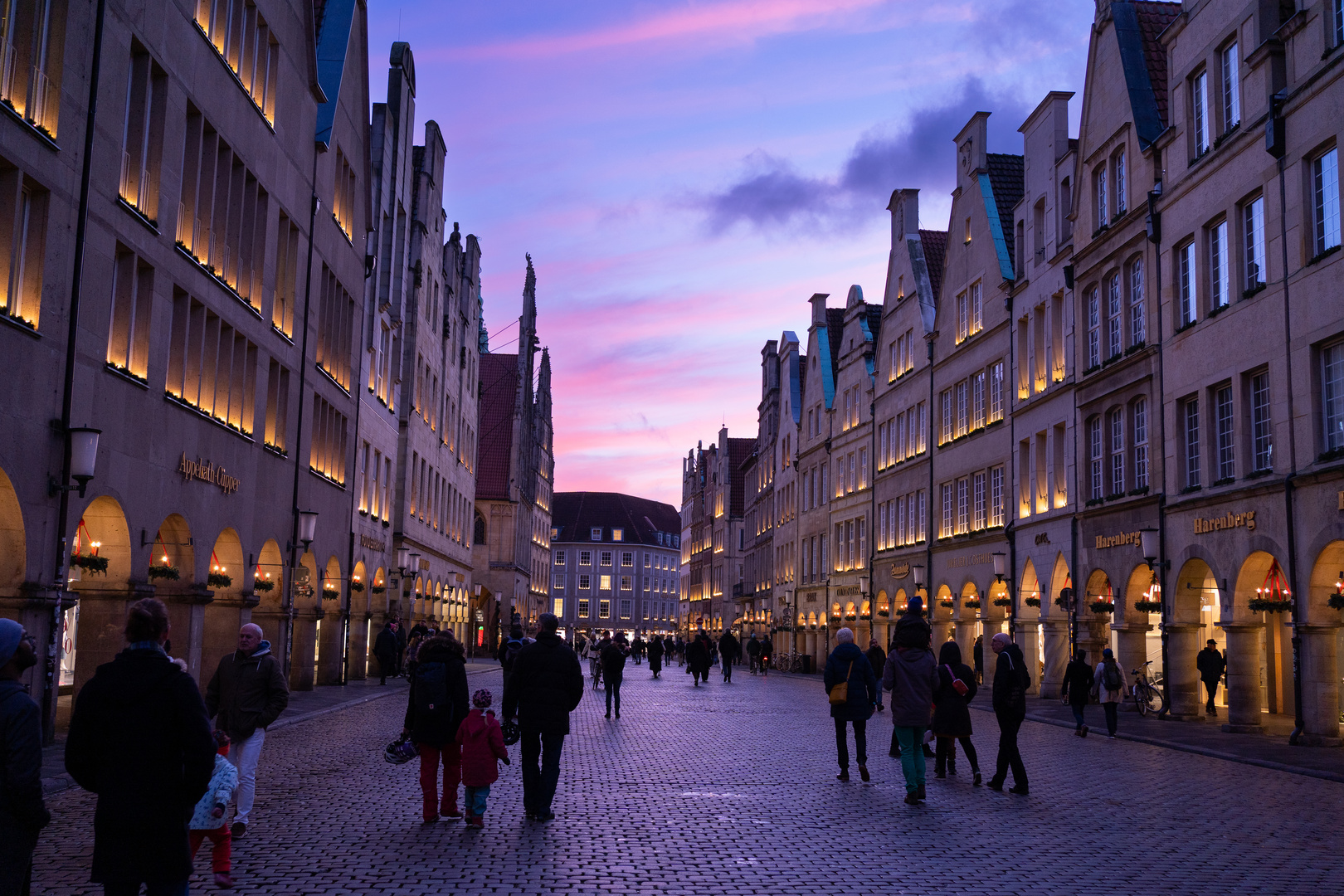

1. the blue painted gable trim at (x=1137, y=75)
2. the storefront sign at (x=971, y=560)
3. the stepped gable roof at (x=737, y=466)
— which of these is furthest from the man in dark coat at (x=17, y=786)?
the stepped gable roof at (x=737, y=466)

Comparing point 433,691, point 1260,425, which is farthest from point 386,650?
point 433,691

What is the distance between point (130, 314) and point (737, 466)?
9188 centimetres

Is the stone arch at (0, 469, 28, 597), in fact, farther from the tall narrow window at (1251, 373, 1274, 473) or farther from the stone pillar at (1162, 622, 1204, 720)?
the stone pillar at (1162, 622, 1204, 720)

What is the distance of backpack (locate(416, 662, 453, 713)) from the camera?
Result: 1197cm

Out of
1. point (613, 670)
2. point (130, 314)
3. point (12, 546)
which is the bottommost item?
point (613, 670)

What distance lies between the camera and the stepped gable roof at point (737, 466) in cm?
10712

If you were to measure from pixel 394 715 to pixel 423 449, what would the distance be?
95.4 ft

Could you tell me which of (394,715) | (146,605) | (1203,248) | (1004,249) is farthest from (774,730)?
(1004,249)

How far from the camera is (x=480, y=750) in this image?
1188 centimetres

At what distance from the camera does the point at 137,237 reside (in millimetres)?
20281

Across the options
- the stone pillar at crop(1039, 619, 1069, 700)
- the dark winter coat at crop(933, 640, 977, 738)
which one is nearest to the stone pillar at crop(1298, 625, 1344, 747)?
the dark winter coat at crop(933, 640, 977, 738)

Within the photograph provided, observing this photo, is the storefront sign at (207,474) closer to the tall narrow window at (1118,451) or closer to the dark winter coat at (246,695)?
the dark winter coat at (246,695)

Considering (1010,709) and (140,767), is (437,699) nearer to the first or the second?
(140,767)

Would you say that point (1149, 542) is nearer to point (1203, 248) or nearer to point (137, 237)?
point (1203, 248)
